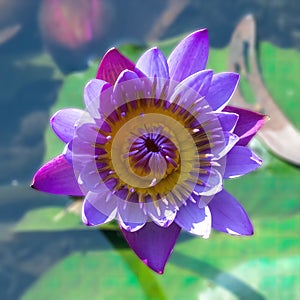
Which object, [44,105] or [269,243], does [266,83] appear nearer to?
[269,243]

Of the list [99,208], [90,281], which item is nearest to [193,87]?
[99,208]

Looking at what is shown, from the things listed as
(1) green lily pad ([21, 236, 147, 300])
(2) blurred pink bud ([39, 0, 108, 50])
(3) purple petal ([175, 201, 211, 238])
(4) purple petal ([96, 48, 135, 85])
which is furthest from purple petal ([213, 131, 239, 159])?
(2) blurred pink bud ([39, 0, 108, 50])

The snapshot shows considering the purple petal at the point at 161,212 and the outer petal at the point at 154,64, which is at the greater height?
the outer petal at the point at 154,64

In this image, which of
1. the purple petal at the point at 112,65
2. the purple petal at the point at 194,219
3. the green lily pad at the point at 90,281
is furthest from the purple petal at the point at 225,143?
the green lily pad at the point at 90,281

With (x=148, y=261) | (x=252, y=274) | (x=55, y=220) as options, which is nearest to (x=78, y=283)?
(x=55, y=220)

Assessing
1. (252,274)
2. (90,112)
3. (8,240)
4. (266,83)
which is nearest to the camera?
(90,112)

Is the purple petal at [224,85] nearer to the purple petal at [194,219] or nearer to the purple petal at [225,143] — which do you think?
the purple petal at [225,143]

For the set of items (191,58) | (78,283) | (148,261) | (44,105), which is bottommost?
(78,283)
